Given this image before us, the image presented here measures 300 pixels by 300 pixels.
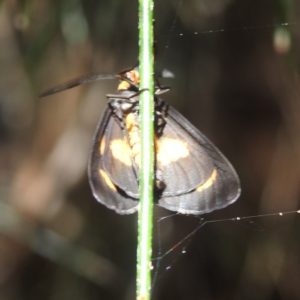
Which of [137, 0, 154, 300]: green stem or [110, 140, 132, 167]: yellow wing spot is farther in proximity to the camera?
[110, 140, 132, 167]: yellow wing spot

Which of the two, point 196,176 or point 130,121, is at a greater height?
point 130,121

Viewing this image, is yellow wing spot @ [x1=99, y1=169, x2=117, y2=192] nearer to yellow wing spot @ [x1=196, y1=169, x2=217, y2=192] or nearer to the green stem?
yellow wing spot @ [x1=196, y1=169, x2=217, y2=192]

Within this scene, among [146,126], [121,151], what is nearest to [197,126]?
[121,151]

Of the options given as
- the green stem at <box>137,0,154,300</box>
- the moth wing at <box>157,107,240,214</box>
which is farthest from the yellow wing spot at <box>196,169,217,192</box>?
the green stem at <box>137,0,154,300</box>

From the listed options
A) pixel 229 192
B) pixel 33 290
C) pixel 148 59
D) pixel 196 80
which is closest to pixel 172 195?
pixel 229 192

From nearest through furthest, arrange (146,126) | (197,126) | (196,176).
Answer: (146,126) < (196,176) < (197,126)

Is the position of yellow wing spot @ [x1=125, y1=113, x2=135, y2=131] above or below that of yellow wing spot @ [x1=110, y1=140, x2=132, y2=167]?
above

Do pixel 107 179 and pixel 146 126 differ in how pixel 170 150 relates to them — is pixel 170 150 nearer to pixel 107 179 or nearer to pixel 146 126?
pixel 107 179

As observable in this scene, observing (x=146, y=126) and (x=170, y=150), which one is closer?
(x=146, y=126)
